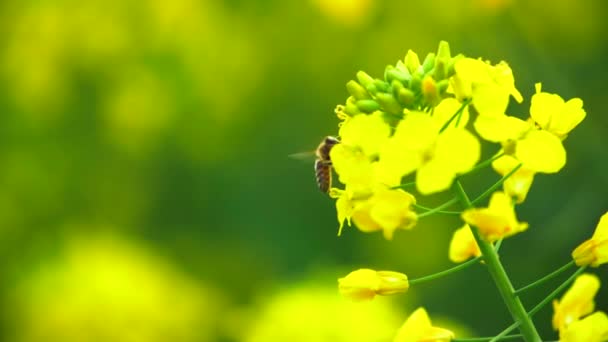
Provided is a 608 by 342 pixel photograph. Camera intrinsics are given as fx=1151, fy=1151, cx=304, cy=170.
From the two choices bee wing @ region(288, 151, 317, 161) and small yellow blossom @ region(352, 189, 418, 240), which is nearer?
small yellow blossom @ region(352, 189, 418, 240)

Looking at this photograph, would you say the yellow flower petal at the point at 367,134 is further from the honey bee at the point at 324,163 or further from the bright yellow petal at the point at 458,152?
the honey bee at the point at 324,163

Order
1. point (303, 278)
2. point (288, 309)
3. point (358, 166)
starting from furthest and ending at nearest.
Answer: point (303, 278) → point (288, 309) → point (358, 166)

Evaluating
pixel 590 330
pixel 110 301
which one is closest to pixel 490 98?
pixel 590 330

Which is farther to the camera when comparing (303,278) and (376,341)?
(303,278)

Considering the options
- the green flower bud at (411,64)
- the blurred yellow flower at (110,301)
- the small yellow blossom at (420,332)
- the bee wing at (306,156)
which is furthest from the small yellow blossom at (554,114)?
the blurred yellow flower at (110,301)

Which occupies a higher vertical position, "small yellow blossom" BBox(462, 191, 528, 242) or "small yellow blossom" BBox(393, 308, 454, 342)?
"small yellow blossom" BBox(462, 191, 528, 242)

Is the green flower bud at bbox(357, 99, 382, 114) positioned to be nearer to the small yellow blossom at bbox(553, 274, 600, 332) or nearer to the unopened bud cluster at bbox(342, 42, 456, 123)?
the unopened bud cluster at bbox(342, 42, 456, 123)

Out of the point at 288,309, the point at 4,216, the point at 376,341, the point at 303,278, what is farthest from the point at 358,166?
the point at 4,216

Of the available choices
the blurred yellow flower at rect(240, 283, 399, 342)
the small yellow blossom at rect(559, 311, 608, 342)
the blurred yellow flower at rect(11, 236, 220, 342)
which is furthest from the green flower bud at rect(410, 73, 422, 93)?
the blurred yellow flower at rect(11, 236, 220, 342)

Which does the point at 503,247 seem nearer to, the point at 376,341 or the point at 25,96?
the point at 376,341
